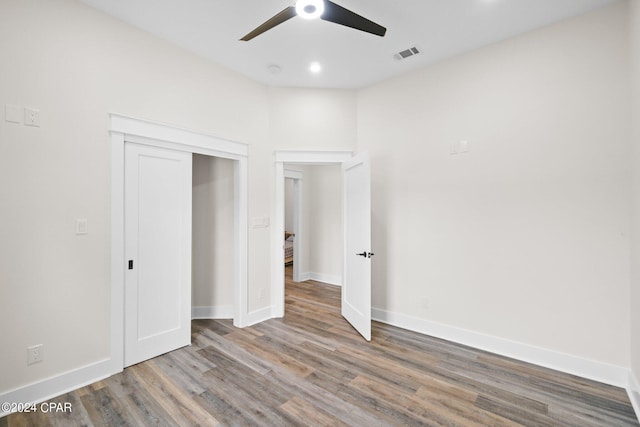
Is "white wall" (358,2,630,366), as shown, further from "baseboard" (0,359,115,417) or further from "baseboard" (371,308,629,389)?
"baseboard" (0,359,115,417)

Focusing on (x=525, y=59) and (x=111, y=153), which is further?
(x=525, y=59)

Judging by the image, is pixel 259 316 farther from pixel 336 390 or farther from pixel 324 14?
pixel 324 14

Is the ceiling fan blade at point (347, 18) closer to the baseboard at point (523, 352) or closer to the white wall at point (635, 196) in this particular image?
the white wall at point (635, 196)

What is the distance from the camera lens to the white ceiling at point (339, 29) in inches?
93.0

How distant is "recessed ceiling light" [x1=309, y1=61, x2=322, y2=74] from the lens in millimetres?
3273

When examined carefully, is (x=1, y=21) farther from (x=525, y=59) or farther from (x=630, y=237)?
(x=630, y=237)

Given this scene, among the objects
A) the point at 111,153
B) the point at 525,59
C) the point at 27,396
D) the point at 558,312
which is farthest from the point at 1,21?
the point at 558,312

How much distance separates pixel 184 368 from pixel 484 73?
13.5 ft

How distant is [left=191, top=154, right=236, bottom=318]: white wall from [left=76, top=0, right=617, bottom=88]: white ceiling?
54.5 inches

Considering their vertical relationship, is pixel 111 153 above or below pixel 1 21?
below

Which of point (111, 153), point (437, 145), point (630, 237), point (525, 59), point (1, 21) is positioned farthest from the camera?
point (437, 145)

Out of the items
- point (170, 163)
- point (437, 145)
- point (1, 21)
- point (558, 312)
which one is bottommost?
point (558, 312)

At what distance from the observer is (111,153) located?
8.17 feet

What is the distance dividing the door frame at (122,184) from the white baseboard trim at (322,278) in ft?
7.96
